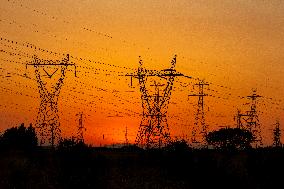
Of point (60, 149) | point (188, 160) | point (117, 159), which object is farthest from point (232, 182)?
point (60, 149)

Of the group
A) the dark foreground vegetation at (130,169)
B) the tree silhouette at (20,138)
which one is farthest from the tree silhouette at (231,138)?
the tree silhouette at (20,138)

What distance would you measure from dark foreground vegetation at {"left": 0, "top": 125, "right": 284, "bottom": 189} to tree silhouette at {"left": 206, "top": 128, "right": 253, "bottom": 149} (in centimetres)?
7307

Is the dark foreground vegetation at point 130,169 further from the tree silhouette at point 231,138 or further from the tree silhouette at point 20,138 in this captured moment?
the tree silhouette at point 231,138

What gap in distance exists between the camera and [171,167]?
7631 cm

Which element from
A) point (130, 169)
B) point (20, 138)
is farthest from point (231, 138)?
point (130, 169)

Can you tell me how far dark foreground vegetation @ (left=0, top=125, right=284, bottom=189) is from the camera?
2372 inches

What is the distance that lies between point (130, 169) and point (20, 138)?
1035 inches

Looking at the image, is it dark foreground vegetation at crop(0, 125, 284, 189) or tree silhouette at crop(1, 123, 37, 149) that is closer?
dark foreground vegetation at crop(0, 125, 284, 189)

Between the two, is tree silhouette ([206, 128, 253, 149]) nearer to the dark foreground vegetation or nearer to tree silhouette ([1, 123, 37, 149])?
the dark foreground vegetation

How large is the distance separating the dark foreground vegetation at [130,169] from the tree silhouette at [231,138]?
7307 cm

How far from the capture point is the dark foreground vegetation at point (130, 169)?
198 feet

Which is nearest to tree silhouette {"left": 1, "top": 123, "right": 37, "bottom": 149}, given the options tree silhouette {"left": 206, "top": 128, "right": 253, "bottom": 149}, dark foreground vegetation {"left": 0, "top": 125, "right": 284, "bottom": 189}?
dark foreground vegetation {"left": 0, "top": 125, "right": 284, "bottom": 189}

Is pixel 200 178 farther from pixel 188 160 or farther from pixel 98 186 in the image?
pixel 98 186

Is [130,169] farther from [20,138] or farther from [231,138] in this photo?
[231,138]
